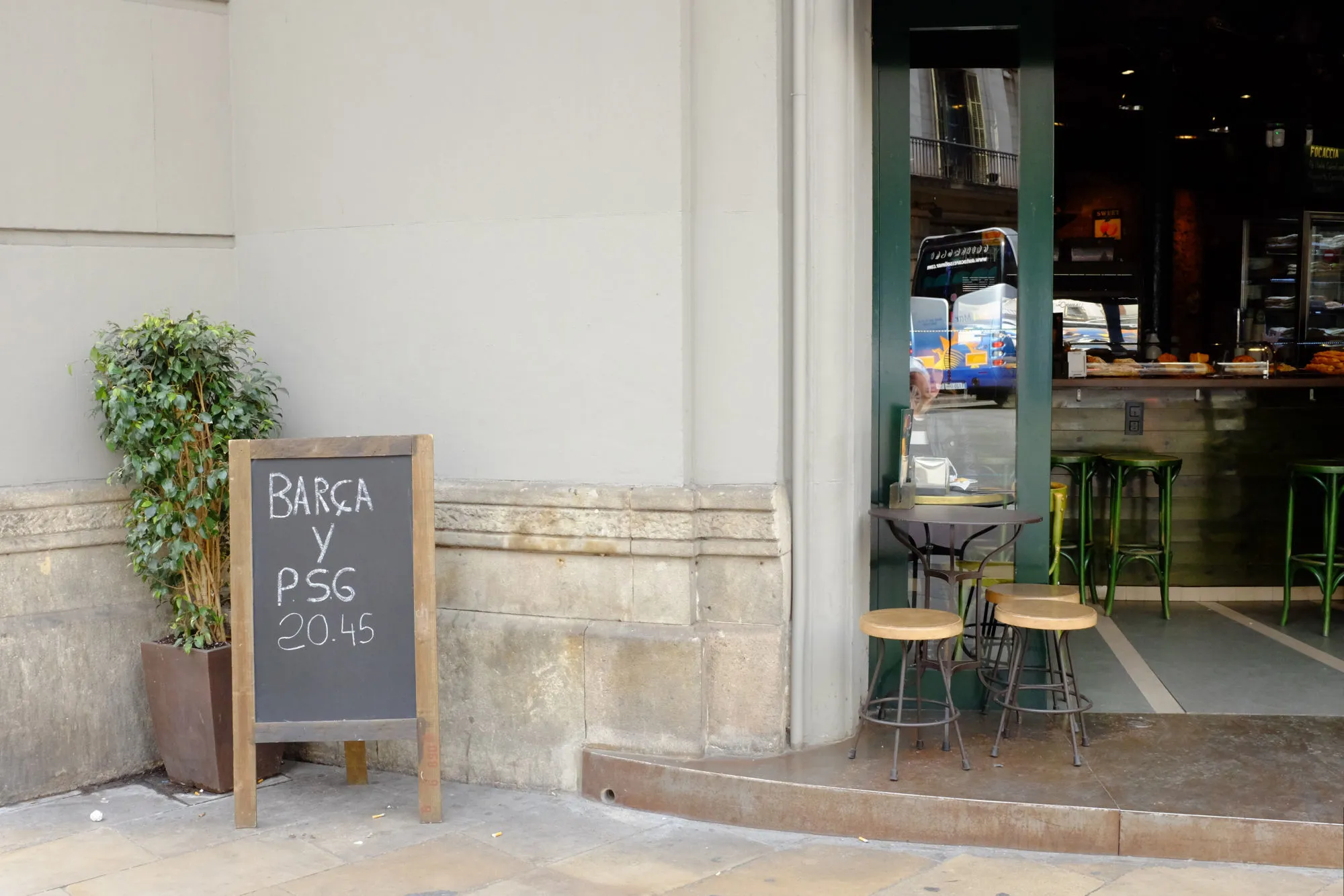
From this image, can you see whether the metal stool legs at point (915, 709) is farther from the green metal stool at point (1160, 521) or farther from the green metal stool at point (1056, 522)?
the green metal stool at point (1160, 521)

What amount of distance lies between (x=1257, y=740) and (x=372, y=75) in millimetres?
4499

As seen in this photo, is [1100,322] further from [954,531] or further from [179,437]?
[179,437]

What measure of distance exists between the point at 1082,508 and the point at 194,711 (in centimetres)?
525

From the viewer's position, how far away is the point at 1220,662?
6.09 metres

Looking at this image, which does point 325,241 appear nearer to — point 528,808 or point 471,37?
point 471,37

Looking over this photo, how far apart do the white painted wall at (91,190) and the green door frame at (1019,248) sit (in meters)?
2.95

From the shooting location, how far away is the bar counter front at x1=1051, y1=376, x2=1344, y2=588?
765 cm

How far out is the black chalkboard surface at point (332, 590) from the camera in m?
4.36

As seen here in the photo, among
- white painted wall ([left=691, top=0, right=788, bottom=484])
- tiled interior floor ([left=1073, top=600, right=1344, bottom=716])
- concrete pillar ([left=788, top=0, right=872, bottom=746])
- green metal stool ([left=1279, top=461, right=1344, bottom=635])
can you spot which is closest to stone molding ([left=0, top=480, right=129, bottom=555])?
white painted wall ([left=691, top=0, right=788, bottom=484])

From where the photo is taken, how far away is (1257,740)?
4699 millimetres

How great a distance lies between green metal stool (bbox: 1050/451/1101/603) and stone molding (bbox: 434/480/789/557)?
3.39 meters

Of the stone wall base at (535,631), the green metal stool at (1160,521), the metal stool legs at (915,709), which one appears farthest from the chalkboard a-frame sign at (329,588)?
the green metal stool at (1160,521)

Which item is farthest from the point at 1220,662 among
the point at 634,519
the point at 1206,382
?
the point at 634,519

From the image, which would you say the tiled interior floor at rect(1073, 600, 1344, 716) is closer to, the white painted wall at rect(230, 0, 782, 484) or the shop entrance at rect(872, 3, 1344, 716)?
the shop entrance at rect(872, 3, 1344, 716)
